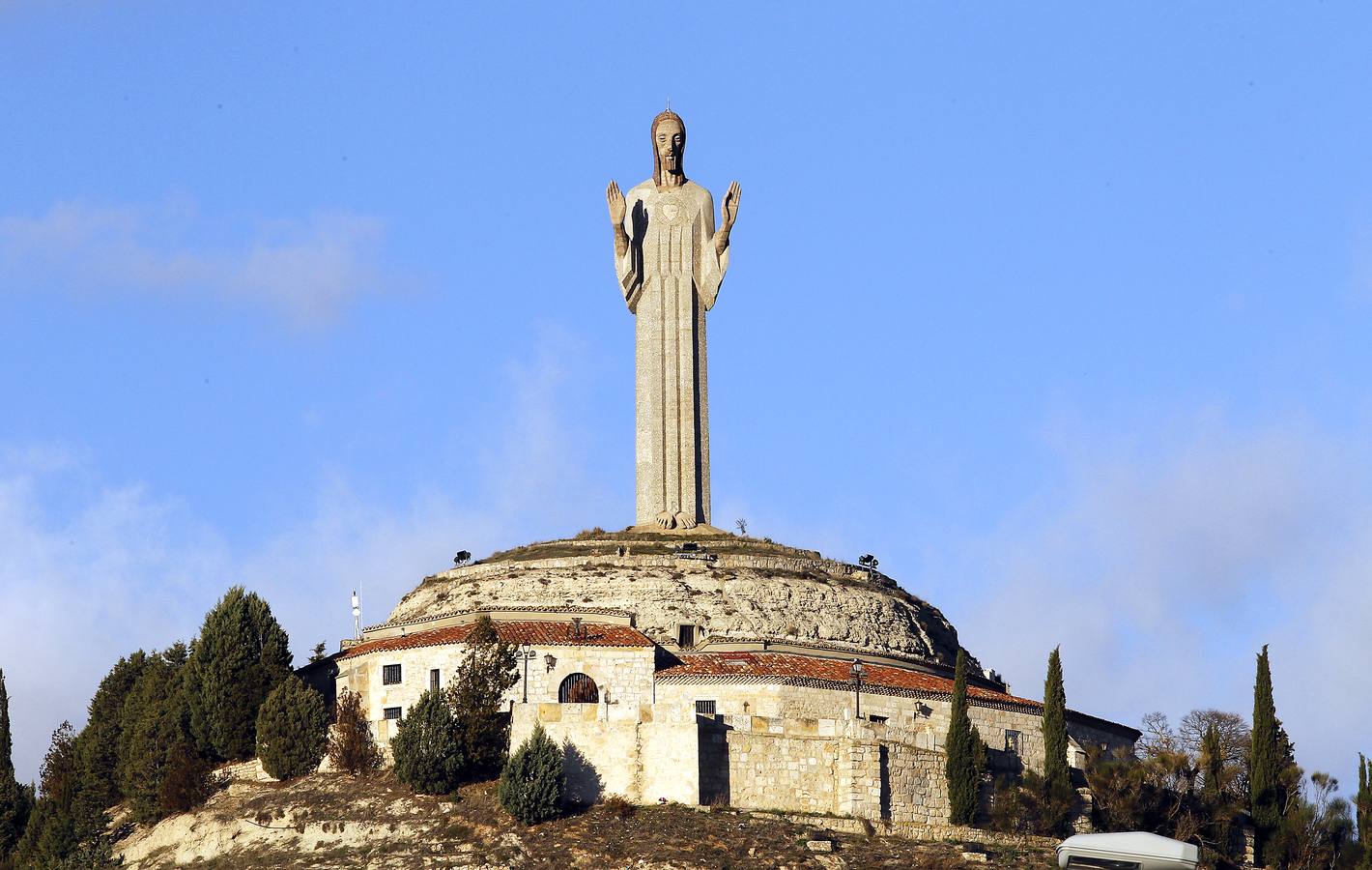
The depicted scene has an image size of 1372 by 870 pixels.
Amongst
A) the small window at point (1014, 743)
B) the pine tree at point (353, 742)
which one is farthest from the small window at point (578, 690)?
the small window at point (1014, 743)

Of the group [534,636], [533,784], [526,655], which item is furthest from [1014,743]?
[533,784]

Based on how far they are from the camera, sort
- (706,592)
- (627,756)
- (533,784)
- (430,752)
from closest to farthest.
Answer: (533,784), (430,752), (627,756), (706,592)

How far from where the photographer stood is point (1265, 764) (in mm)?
69438

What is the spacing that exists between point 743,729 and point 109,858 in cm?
1719

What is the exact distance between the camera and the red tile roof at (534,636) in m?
67.5

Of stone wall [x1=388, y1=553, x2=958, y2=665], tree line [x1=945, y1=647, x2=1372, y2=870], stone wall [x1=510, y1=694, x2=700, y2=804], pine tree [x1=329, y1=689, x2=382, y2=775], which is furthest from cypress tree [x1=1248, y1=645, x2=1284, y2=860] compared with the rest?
pine tree [x1=329, y1=689, x2=382, y2=775]

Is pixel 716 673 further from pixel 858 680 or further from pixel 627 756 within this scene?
pixel 627 756

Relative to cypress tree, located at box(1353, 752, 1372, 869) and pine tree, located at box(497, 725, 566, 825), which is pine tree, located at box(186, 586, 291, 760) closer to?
pine tree, located at box(497, 725, 566, 825)

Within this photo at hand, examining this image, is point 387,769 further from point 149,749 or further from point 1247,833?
point 1247,833

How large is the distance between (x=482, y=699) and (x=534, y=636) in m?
3.04

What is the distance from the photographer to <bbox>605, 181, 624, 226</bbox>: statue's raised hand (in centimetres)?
8150

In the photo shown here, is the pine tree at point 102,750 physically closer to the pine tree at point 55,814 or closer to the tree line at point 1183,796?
the pine tree at point 55,814

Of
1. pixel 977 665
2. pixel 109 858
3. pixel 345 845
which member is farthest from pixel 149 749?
pixel 977 665

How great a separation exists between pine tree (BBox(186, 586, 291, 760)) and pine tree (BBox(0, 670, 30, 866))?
6.12 metres
